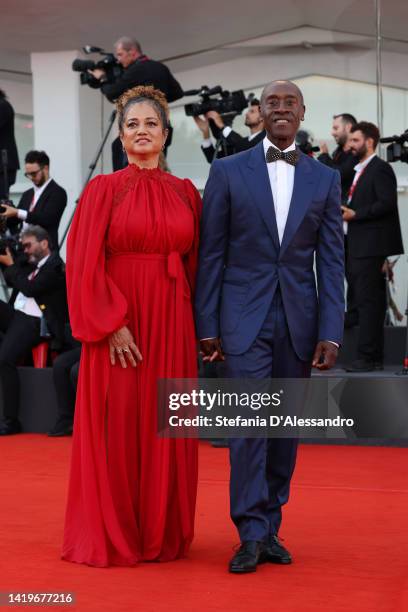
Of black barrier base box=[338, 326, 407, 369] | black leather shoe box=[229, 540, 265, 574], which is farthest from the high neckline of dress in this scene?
black barrier base box=[338, 326, 407, 369]

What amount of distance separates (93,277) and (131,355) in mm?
318

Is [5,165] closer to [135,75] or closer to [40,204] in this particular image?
[40,204]

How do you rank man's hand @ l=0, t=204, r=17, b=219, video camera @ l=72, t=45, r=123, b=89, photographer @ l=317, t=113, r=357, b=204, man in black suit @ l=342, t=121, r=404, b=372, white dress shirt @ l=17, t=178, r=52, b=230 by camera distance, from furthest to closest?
white dress shirt @ l=17, t=178, r=52, b=230 < man's hand @ l=0, t=204, r=17, b=219 < video camera @ l=72, t=45, r=123, b=89 < photographer @ l=317, t=113, r=357, b=204 < man in black suit @ l=342, t=121, r=404, b=372

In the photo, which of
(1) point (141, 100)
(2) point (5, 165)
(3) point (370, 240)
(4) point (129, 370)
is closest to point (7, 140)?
(2) point (5, 165)

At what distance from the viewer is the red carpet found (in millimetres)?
3674

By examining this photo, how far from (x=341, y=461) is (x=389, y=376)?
0.78 m

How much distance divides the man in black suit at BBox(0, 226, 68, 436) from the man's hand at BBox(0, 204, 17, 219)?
0.63m

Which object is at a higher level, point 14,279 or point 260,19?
point 260,19

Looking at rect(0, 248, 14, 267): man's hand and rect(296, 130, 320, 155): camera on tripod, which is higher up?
rect(296, 130, 320, 155): camera on tripod

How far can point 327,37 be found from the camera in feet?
35.8

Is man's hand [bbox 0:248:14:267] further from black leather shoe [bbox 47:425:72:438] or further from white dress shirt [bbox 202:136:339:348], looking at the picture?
white dress shirt [bbox 202:136:339:348]

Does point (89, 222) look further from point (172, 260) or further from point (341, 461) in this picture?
point (341, 461)

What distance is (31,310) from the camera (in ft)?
26.4

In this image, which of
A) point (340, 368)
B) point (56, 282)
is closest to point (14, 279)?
point (56, 282)
